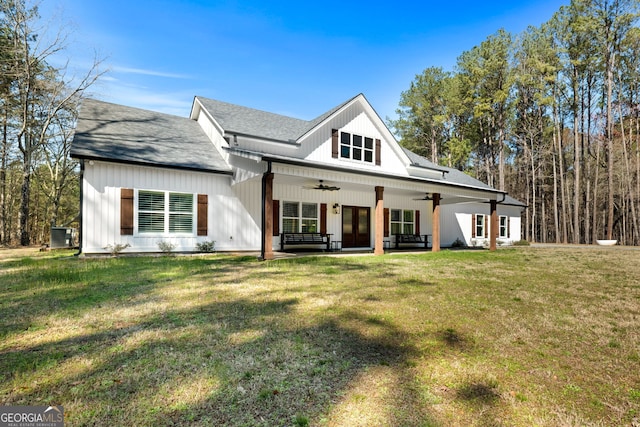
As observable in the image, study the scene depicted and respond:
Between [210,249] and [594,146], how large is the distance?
98.1 ft

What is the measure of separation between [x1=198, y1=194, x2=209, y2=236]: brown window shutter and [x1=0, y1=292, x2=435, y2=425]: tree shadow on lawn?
315 inches

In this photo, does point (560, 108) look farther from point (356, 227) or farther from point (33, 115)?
point (33, 115)

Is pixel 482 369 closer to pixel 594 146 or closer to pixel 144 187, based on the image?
pixel 144 187

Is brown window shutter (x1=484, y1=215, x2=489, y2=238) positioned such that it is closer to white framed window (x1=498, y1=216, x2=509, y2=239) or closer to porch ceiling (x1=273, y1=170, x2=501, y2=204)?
white framed window (x1=498, y1=216, x2=509, y2=239)

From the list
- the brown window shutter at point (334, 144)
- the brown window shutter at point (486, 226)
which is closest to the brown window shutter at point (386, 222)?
the brown window shutter at point (334, 144)

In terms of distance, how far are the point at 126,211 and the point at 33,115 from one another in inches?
540

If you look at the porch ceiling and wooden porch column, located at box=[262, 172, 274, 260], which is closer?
wooden porch column, located at box=[262, 172, 274, 260]

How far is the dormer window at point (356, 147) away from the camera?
44.2 ft

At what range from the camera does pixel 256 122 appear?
14289mm

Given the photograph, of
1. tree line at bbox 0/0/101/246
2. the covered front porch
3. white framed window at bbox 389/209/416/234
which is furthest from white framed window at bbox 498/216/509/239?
tree line at bbox 0/0/101/246

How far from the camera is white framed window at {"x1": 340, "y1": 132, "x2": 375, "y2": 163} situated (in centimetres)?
1375

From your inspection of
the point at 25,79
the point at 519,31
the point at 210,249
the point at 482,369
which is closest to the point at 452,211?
the point at 210,249

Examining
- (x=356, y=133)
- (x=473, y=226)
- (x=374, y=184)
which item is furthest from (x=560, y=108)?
(x=374, y=184)

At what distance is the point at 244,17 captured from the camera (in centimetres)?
1470
